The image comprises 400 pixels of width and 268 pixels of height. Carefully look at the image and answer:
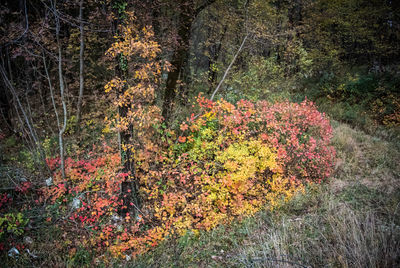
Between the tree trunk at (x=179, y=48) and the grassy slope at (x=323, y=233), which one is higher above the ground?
the tree trunk at (x=179, y=48)

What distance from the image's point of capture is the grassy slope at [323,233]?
3133 mm

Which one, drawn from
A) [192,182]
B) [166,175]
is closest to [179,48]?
[166,175]

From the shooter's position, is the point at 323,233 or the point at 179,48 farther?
the point at 179,48

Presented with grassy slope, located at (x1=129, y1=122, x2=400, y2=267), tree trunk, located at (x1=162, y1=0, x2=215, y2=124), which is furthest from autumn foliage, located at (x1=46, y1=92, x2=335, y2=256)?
tree trunk, located at (x1=162, y1=0, x2=215, y2=124)

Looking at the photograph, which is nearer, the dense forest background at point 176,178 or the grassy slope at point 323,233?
the grassy slope at point 323,233

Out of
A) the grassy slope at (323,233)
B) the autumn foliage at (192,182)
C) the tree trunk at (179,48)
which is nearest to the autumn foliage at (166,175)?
the autumn foliage at (192,182)

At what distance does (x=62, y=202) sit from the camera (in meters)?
6.32

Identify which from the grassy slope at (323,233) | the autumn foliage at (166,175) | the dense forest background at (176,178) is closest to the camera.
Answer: the grassy slope at (323,233)

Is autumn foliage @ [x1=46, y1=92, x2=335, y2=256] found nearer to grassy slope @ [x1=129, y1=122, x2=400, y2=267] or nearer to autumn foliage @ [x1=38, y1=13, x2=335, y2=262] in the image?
autumn foliage @ [x1=38, y1=13, x2=335, y2=262]

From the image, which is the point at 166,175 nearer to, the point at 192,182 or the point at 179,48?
the point at 192,182

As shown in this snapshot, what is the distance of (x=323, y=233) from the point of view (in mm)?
3963

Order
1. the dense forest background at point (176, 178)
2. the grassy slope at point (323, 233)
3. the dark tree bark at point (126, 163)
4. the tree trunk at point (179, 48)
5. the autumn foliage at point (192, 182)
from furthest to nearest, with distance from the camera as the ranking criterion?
the tree trunk at point (179, 48), the autumn foliage at point (192, 182), the dark tree bark at point (126, 163), the dense forest background at point (176, 178), the grassy slope at point (323, 233)

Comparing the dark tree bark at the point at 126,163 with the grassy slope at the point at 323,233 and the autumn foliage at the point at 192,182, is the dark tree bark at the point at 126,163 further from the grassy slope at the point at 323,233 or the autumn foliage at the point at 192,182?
the grassy slope at the point at 323,233

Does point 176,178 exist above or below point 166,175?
below
